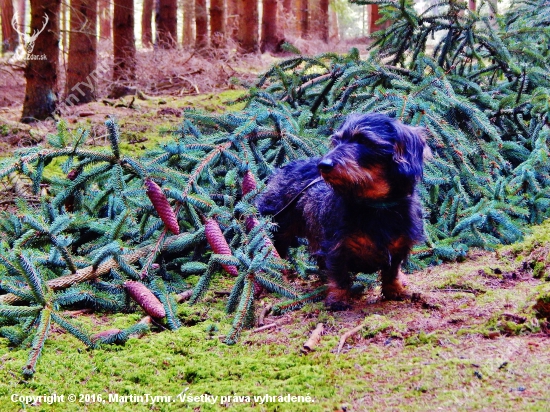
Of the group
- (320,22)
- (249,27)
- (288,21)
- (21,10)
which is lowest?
(249,27)

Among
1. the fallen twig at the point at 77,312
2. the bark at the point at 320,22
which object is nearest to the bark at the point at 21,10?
the bark at the point at 320,22

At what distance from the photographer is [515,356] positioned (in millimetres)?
2578

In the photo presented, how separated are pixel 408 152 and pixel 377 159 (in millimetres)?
218

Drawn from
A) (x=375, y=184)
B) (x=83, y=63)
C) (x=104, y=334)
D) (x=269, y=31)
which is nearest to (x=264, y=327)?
(x=104, y=334)

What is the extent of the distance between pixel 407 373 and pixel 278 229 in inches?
96.6

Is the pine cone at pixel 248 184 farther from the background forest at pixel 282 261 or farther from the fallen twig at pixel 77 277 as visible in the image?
the fallen twig at pixel 77 277

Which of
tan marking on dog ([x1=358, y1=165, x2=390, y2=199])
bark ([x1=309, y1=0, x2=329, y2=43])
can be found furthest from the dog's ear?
bark ([x1=309, y1=0, x2=329, y2=43])

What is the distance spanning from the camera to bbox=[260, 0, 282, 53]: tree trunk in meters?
20.1

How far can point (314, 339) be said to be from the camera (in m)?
3.12

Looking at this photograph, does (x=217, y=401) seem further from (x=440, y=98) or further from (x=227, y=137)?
(x=440, y=98)

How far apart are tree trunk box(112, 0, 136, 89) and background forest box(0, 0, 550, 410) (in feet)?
17.0

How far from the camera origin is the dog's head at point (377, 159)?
354 centimetres

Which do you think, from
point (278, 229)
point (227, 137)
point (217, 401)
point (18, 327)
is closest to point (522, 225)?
point (278, 229)

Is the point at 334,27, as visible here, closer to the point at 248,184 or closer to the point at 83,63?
the point at 83,63
